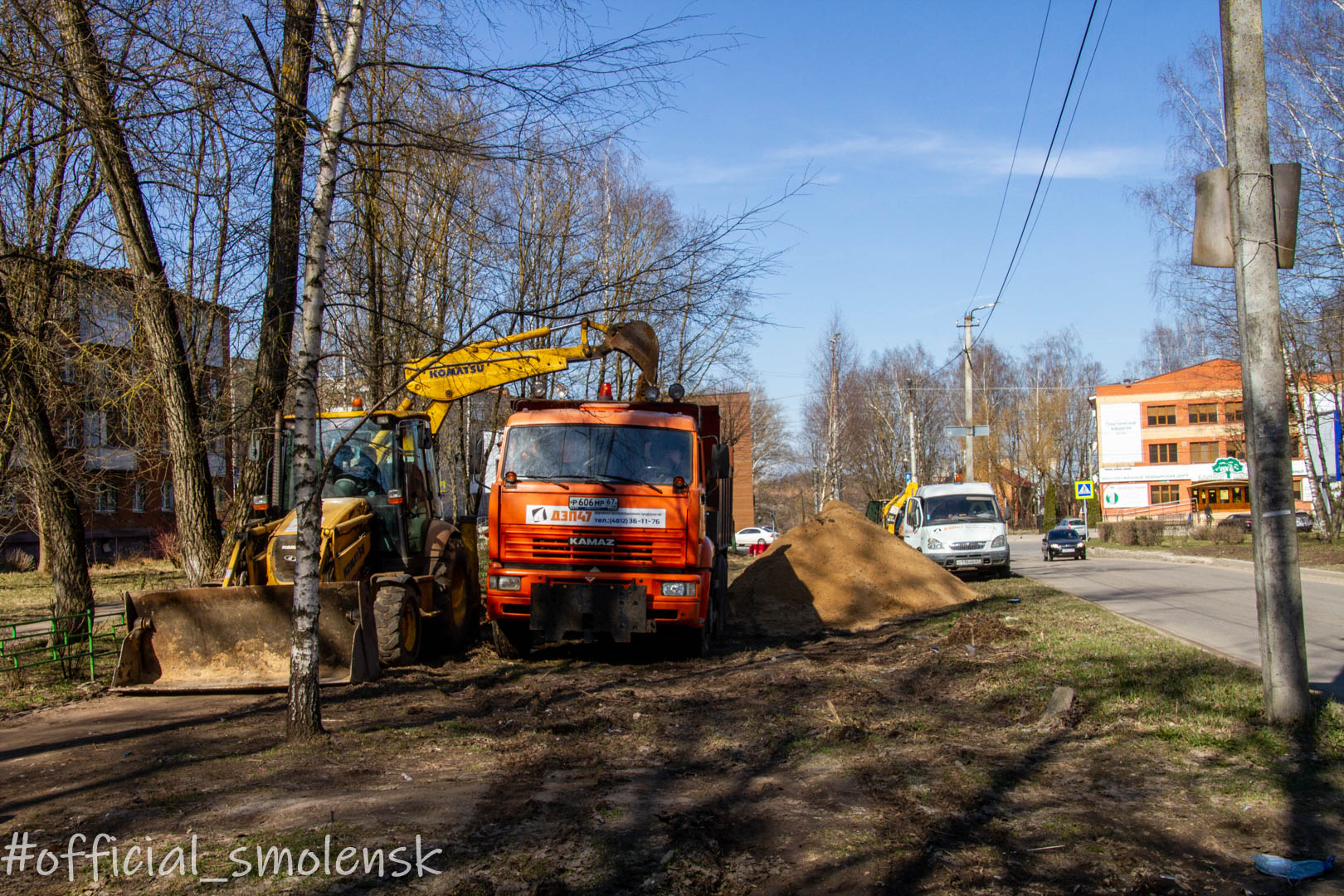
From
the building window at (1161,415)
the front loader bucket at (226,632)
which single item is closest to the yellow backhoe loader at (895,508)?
the front loader bucket at (226,632)

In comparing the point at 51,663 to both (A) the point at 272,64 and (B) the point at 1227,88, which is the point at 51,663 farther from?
(B) the point at 1227,88

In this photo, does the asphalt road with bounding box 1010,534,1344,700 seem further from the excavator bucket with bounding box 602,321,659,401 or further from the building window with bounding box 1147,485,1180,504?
the building window with bounding box 1147,485,1180,504

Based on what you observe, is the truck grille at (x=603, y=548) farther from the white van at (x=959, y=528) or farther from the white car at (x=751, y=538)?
the white car at (x=751, y=538)

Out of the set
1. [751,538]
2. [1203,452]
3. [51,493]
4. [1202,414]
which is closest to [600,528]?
[51,493]

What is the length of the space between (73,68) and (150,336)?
399 cm

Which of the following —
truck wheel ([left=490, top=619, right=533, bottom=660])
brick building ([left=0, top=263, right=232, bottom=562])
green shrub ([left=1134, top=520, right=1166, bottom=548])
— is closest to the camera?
brick building ([left=0, top=263, right=232, bottom=562])

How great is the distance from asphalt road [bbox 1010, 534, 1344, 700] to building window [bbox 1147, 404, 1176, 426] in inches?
1689

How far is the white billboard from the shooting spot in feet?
220

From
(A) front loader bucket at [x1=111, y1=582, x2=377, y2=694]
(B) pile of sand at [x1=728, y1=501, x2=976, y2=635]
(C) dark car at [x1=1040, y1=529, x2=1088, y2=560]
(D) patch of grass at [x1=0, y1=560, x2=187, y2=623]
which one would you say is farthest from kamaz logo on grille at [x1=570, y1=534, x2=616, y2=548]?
(C) dark car at [x1=1040, y1=529, x2=1088, y2=560]

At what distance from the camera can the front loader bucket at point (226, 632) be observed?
893 cm

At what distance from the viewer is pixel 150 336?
34.8ft

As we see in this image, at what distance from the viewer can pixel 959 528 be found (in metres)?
21.4

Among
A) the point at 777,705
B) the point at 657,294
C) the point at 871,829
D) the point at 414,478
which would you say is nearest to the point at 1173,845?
the point at 871,829

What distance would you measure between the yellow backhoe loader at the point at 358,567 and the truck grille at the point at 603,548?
1394mm
